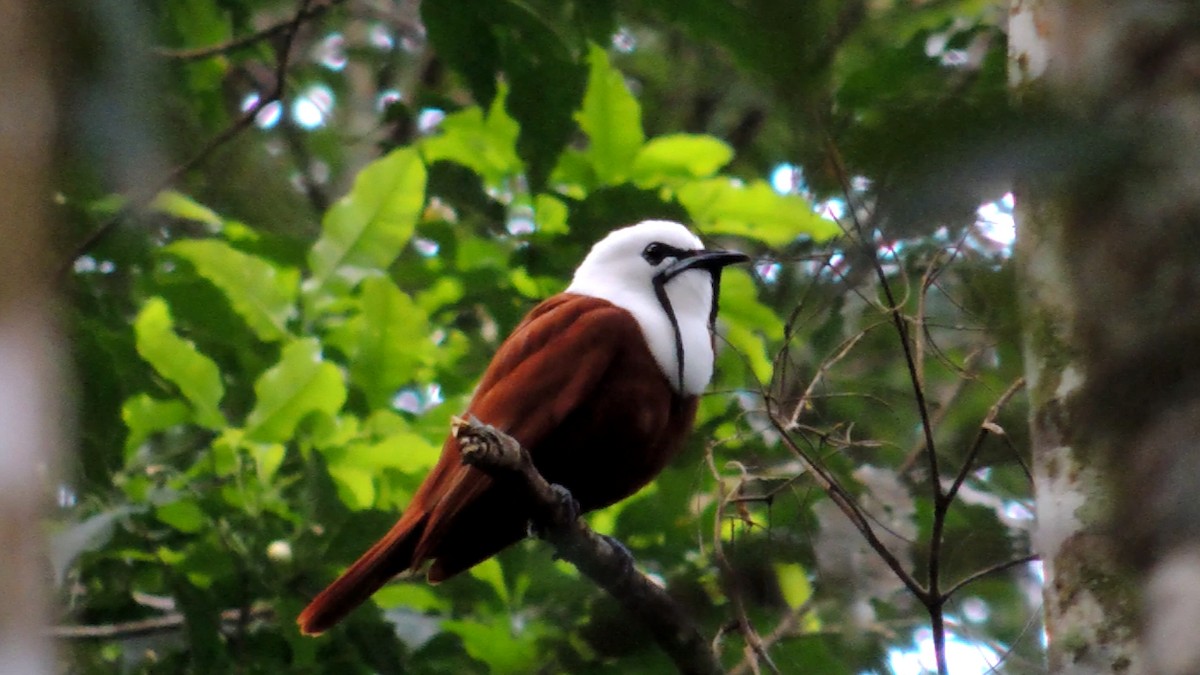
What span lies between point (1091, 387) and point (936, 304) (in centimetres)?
259

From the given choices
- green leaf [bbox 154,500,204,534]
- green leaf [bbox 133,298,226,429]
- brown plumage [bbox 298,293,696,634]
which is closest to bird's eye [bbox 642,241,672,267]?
brown plumage [bbox 298,293,696,634]

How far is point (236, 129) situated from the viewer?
133 inches

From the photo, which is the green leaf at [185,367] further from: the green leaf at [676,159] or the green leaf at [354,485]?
the green leaf at [676,159]

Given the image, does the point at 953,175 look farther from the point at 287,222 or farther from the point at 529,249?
the point at 287,222

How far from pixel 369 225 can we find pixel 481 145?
404 mm

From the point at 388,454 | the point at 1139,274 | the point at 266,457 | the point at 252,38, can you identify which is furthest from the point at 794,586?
Result: the point at 1139,274

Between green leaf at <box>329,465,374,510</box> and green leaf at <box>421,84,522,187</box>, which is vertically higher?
green leaf at <box>421,84,522,187</box>

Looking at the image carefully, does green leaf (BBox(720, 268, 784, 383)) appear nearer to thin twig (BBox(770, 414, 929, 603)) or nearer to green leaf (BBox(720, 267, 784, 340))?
green leaf (BBox(720, 267, 784, 340))

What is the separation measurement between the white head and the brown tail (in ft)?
2.61

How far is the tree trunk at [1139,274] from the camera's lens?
3.38ft

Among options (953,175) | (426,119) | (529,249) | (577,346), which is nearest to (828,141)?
(953,175)

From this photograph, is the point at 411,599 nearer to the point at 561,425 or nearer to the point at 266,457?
→ the point at 266,457

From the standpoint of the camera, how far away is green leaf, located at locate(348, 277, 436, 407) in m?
3.79

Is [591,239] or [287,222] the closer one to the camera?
[591,239]
